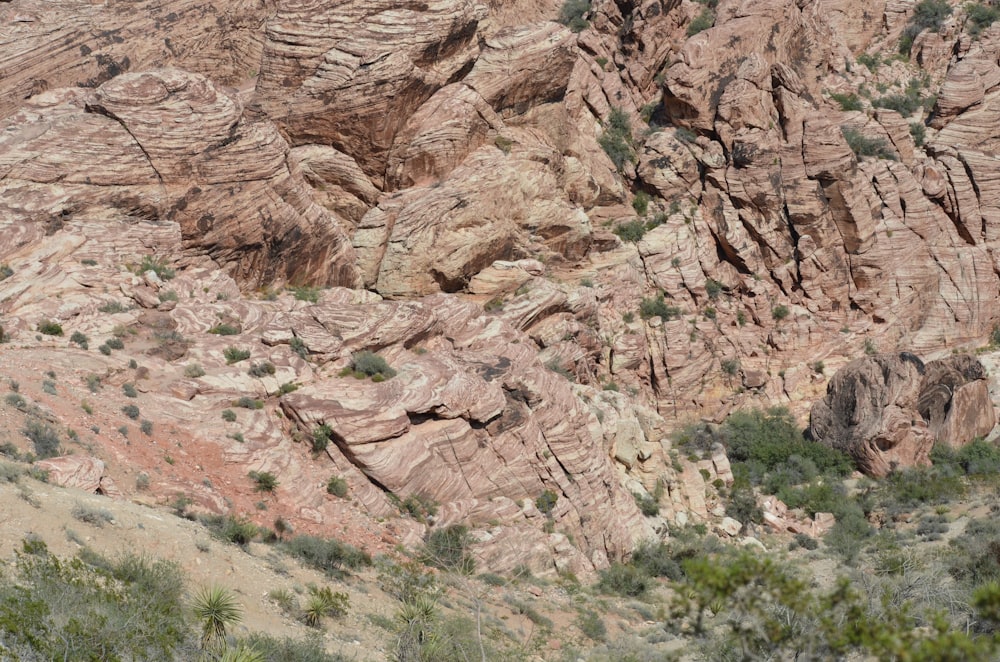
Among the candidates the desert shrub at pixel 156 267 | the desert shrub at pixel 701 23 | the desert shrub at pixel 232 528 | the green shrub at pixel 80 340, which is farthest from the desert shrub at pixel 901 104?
the green shrub at pixel 80 340

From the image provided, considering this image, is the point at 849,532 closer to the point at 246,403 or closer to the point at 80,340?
the point at 246,403

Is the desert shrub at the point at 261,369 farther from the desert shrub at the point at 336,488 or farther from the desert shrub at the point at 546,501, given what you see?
the desert shrub at the point at 546,501

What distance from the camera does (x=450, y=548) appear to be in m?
23.0

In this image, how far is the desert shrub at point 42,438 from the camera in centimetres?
1859

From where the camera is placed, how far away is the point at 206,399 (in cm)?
2269

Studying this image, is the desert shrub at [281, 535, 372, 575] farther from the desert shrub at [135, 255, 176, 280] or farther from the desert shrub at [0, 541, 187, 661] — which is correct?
the desert shrub at [135, 255, 176, 280]

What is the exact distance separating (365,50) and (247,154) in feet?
21.1

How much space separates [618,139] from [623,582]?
24.4m

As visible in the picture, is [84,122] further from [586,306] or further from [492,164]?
[586,306]

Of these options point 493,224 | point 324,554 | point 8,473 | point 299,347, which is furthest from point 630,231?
point 8,473

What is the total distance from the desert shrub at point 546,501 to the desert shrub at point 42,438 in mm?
13755

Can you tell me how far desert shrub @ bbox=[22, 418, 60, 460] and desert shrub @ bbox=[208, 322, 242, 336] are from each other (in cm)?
683

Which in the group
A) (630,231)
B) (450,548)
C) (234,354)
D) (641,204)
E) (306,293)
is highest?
(234,354)

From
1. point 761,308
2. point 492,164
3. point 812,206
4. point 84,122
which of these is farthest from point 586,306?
point 84,122
